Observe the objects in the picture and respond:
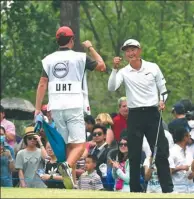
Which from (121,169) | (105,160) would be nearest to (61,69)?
(121,169)

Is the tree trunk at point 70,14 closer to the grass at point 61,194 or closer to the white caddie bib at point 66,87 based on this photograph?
the white caddie bib at point 66,87

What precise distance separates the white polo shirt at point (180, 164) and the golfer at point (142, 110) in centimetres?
170

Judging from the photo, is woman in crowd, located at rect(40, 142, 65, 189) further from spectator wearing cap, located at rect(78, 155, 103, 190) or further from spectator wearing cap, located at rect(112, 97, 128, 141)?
spectator wearing cap, located at rect(112, 97, 128, 141)

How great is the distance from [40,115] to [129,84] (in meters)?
1.36

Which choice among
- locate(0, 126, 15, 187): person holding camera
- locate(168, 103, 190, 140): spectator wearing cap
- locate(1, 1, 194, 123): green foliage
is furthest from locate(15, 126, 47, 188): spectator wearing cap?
locate(1, 1, 194, 123): green foliage

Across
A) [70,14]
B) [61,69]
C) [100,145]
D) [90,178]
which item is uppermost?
[70,14]

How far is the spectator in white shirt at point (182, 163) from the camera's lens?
1970 cm

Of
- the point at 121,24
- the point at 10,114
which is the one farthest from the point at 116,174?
the point at 121,24

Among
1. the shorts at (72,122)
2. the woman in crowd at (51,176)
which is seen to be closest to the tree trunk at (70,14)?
the woman in crowd at (51,176)

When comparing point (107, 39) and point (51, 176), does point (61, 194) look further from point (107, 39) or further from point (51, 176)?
point (107, 39)

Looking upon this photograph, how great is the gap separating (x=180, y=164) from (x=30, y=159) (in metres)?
2.87

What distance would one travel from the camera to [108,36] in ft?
136

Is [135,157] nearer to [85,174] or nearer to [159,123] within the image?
[159,123]

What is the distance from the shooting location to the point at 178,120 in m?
20.7
